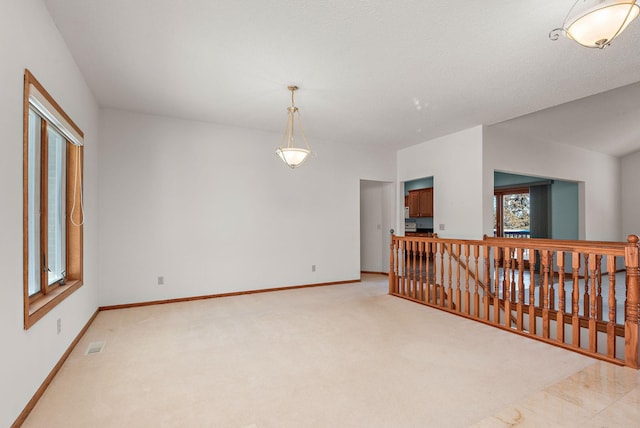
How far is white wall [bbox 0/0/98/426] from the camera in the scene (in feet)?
5.63

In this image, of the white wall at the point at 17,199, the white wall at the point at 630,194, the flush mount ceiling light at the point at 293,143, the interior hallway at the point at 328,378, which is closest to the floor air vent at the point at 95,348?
the interior hallway at the point at 328,378

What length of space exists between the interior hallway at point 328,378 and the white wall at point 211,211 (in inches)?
41.2

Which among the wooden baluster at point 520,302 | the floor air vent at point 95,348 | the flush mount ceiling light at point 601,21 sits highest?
the flush mount ceiling light at point 601,21

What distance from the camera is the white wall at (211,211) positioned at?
4375mm

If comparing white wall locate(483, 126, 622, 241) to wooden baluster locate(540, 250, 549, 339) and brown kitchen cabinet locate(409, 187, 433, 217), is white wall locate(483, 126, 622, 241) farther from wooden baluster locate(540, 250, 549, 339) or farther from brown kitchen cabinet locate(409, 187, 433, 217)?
brown kitchen cabinet locate(409, 187, 433, 217)

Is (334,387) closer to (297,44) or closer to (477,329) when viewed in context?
(477,329)

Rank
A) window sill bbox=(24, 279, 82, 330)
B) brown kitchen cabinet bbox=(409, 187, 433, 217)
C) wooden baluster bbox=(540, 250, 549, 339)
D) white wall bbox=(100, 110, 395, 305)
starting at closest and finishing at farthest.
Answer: window sill bbox=(24, 279, 82, 330) < wooden baluster bbox=(540, 250, 549, 339) < white wall bbox=(100, 110, 395, 305) < brown kitchen cabinet bbox=(409, 187, 433, 217)

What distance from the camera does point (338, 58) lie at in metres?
3.00

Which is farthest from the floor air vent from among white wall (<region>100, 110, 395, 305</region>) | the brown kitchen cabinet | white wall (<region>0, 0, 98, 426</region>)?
the brown kitchen cabinet

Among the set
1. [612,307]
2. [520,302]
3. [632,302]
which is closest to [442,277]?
[520,302]

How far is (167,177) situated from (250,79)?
210 centimetres

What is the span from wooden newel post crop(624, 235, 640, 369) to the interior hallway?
19cm

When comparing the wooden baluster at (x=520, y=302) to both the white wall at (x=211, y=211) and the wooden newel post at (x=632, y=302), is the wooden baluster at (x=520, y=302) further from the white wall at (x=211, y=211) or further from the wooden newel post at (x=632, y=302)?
the white wall at (x=211, y=211)

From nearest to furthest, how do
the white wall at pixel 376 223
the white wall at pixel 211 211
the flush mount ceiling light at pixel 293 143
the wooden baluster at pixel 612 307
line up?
the wooden baluster at pixel 612 307 → the flush mount ceiling light at pixel 293 143 → the white wall at pixel 211 211 → the white wall at pixel 376 223
